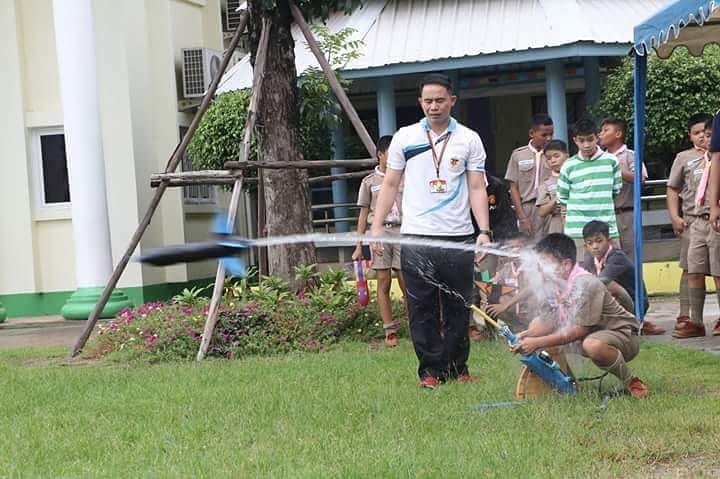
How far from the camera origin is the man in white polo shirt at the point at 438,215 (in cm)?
731

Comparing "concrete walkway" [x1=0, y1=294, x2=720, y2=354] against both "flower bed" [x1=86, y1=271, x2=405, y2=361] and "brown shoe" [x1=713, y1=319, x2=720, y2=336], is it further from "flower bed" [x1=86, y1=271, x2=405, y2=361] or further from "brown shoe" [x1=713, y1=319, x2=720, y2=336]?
"flower bed" [x1=86, y1=271, x2=405, y2=361]

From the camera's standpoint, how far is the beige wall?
16.2m

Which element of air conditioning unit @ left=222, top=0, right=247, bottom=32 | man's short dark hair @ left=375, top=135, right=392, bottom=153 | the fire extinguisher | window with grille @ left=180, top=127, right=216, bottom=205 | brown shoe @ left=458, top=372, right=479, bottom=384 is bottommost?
brown shoe @ left=458, top=372, right=479, bottom=384

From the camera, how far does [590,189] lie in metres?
9.27

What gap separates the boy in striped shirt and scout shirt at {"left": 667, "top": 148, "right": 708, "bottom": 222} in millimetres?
763

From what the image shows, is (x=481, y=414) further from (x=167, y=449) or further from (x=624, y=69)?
(x=624, y=69)

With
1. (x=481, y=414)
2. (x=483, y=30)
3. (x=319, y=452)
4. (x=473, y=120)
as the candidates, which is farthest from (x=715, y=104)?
(x=319, y=452)

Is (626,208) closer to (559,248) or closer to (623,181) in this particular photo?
(623,181)

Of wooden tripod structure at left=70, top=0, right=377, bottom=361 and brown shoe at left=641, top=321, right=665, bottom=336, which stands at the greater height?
wooden tripod structure at left=70, top=0, right=377, bottom=361

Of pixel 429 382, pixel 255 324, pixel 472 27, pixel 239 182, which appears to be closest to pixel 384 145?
pixel 239 182

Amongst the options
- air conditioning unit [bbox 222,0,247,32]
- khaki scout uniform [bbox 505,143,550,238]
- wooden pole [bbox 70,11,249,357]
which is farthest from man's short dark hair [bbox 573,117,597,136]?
air conditioning unit [bbox 222,0,247,32]

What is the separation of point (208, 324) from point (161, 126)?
7706mm

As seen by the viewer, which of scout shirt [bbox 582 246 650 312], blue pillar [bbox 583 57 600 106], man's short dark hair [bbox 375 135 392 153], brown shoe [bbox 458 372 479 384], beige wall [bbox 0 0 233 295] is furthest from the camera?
blue pillar [bbox 583 57 600 106]

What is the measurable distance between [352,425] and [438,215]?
1.65 metres
